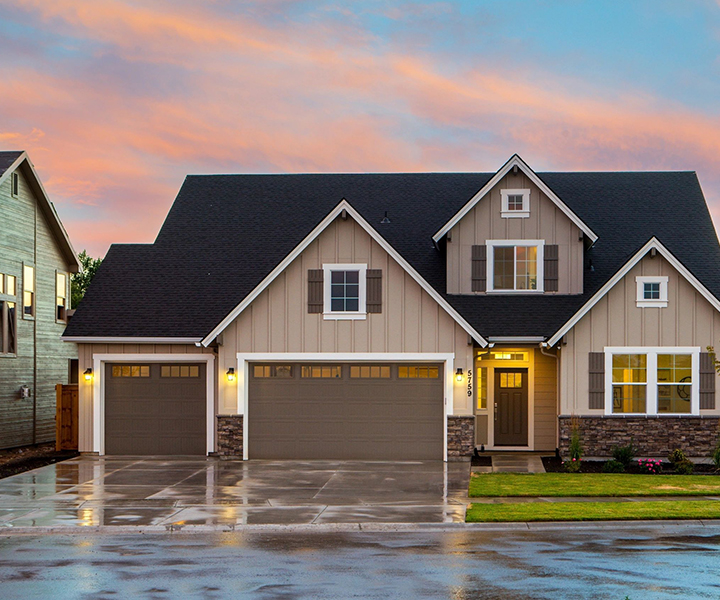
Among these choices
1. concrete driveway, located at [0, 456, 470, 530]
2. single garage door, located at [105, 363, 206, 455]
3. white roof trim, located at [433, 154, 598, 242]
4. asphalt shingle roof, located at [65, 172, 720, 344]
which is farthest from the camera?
white roof trim, located at [433, 154, 598, 242]

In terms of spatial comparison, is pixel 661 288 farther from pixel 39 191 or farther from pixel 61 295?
pixel 61 295

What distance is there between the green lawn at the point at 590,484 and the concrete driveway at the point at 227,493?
64 centimetres

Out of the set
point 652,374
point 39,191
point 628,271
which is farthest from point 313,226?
point 652,374

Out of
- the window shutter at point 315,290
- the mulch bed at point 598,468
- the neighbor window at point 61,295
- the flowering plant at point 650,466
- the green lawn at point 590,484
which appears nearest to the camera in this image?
the green lawn at point 590,484

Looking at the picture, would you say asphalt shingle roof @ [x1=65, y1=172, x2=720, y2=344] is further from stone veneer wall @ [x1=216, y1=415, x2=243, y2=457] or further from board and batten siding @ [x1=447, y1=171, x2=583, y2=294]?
stone veneer wall @ [x1=216, y1=415, x2=243, y2=457]

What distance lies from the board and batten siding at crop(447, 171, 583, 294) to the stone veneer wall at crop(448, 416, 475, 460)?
4037 mm

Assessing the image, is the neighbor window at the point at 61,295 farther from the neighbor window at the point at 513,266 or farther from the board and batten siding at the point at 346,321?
the neighbor window at the point at 513,266

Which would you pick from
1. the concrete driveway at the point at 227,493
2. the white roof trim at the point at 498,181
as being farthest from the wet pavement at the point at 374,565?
the white roof trim at the point at 498,181

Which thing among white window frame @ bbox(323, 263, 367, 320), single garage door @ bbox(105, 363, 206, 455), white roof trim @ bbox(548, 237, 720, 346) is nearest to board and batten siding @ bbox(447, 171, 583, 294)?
white roof trim @ bbox(548, 237, 720, 346)

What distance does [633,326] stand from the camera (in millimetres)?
21953

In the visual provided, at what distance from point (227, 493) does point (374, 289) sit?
7.17 metres

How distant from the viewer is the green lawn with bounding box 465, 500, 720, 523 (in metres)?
14.1

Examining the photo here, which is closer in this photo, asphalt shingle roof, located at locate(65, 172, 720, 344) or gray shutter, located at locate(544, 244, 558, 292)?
asphalt shingle roof, located at locate(65, 172, 720, 344)

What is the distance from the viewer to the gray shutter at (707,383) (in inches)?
855
